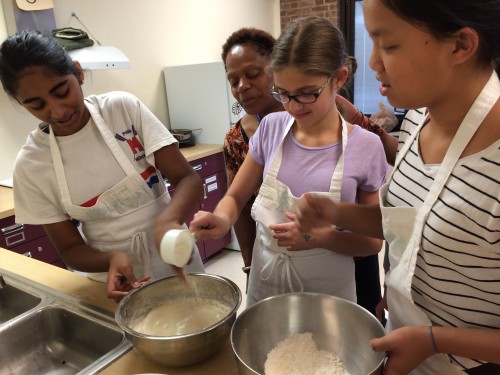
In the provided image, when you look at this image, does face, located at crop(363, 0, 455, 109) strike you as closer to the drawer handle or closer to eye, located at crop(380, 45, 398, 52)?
eye, located at crop(380, 45, 398, 52)

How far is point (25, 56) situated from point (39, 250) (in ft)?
5.15

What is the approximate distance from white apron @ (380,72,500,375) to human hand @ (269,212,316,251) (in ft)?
0.81

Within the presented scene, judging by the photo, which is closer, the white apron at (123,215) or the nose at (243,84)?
the white apron at (123,215)

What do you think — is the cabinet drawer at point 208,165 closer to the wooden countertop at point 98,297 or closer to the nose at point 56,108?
the wooden countertop at point 98,297

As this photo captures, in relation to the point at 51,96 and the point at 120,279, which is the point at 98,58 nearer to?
the point at 51,96

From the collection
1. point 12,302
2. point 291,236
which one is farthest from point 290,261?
point 12,302

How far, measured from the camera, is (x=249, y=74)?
56.1 inches

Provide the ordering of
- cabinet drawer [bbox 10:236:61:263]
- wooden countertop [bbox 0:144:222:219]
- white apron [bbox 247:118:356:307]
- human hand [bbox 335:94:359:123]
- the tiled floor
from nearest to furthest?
white apron [bbox 247:118:356:307]
human hand [bbox 335:94:359:123]
wooden countertop [bbox 0:144:222:219]
cabinet drawer [bbox 10:236:61:263]
the tiled floor

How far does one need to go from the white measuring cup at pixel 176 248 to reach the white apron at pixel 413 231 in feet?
1.54

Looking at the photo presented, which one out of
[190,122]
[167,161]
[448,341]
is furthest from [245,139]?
[190,122]

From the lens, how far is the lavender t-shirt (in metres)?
1.12

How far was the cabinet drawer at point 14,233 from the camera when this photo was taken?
7.09 feet

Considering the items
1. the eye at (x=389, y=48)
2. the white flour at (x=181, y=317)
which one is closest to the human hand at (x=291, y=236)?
the white flour at (x=181, y=317)

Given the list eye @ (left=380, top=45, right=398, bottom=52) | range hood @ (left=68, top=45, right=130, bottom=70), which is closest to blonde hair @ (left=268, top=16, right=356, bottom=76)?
eye @ (left=380, top=45, right=398, bottom=52)
